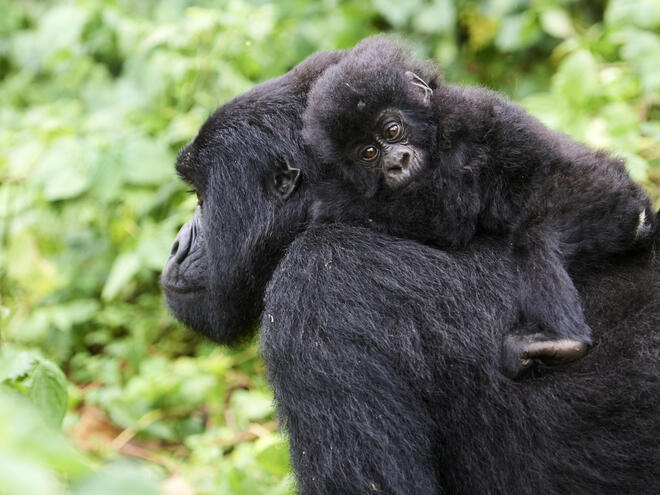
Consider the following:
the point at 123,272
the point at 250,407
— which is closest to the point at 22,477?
the point at 250,407

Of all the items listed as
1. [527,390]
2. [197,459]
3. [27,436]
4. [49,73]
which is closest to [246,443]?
[197,459]

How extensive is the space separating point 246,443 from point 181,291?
4.45ft

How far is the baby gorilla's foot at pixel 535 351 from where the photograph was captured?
7.31 feet

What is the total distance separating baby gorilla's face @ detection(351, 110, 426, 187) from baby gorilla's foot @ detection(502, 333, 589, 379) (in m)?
0.60

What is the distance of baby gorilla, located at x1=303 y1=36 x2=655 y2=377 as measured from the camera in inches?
94.7

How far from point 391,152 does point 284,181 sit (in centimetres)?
44

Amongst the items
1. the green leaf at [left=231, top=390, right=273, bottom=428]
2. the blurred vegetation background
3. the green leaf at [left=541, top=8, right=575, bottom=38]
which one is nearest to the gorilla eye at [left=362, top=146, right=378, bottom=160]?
the blurred vegetation background

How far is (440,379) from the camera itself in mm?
2365

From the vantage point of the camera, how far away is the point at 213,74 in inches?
194

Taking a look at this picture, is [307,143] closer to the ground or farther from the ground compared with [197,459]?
farther from the ground

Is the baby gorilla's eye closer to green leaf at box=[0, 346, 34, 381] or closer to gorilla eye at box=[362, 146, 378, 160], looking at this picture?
gorilla eye at box=[362, 146, 378, 160]

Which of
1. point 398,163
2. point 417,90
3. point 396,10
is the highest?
point 396,10

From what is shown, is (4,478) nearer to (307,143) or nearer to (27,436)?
(27,436)

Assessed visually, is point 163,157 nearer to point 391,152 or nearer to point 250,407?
point 250,407
